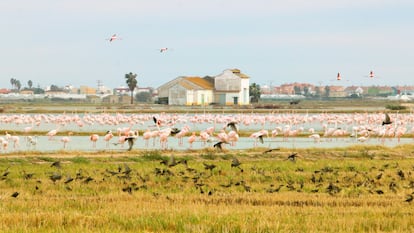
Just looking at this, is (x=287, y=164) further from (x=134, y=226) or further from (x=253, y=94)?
(x=253, y=94)

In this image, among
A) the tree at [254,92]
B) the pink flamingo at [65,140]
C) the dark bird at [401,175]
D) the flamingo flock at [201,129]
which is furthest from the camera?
the tree at [254,92]

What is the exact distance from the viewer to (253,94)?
478 ft

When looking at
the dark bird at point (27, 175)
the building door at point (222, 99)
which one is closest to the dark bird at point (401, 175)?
the dark bird at point (27, 175)

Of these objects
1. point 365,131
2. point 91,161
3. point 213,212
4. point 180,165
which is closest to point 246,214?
point 213,212

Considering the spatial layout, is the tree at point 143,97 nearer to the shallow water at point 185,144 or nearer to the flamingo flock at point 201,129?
the flamingo flock at point 201,129

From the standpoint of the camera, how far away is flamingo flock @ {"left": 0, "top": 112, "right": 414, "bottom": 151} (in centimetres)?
3875

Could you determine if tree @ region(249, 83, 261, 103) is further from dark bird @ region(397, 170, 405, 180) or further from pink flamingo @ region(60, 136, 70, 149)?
dark bird @ region(397, 170, 405, 180)

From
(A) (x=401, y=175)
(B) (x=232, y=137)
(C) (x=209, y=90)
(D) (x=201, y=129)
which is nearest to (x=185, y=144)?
(B) (x=232, y=137)

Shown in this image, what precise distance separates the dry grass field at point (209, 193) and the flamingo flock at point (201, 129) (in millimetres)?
7952

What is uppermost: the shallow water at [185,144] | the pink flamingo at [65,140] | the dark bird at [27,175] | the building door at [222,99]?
the building door at [222,99]

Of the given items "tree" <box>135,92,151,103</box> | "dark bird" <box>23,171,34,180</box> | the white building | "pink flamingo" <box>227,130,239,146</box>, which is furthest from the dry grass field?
"tree" <box>135,92,151,103</box>

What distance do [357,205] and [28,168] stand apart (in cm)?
1192

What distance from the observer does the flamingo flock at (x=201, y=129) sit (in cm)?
3875

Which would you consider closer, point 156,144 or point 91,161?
point 91,161
